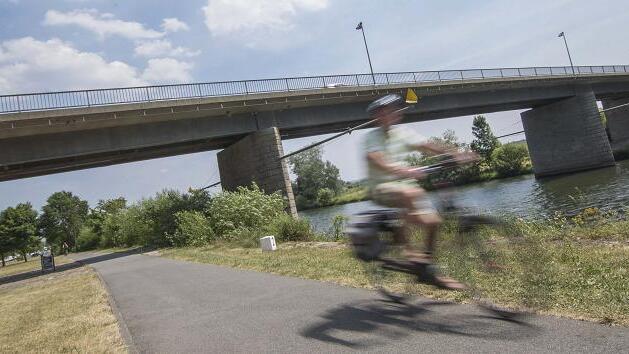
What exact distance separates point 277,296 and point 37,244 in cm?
7213

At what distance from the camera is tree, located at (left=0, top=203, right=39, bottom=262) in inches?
2431

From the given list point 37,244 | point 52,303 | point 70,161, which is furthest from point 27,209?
point 52,303

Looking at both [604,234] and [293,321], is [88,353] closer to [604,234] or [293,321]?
[293,321]

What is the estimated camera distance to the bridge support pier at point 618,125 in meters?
55.5

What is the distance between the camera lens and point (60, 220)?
99062 millimetres

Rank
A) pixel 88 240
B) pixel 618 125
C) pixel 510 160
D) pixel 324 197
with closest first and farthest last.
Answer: pixel 510 160 < pixel 618 125 < pixel 88 240 < pixel 324 197

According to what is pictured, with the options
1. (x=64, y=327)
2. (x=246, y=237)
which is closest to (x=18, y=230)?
Answer: (x=246, y=237)

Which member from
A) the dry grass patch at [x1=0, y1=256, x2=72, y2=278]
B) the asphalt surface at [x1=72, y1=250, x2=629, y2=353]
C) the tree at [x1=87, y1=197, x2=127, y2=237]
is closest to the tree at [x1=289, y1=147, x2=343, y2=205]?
the tree at [x1=87, y1=197, x2=127, y2=237]

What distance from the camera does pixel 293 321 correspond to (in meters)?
5.04

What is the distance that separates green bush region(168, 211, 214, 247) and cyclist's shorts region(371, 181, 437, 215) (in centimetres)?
1764

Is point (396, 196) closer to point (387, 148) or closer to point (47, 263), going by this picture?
point (387, 148)

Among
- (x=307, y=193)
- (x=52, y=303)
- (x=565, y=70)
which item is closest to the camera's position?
(x=52, y=303)

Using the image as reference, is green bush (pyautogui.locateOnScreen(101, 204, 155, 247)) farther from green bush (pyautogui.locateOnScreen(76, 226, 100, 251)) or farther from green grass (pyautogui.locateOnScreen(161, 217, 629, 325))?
green grass (pyautogui.locateOnScreen(161, 217, 629, 325))

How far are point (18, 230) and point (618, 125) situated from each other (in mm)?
77255
